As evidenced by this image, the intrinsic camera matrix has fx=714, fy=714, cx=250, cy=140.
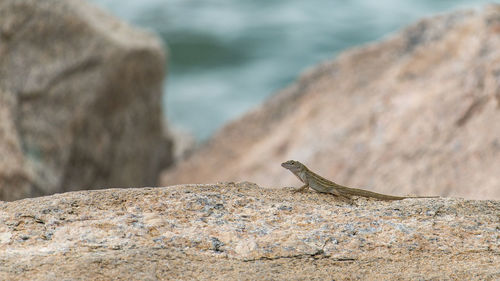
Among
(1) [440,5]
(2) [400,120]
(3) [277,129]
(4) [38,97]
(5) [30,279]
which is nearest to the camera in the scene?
(5) [30,279]

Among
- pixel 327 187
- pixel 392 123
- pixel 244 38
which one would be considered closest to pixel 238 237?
pixel 327 187

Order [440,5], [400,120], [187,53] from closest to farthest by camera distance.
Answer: [400,120] < [187,53] < [440,5]

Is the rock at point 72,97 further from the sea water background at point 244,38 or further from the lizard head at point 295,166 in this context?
the sea water background at point 244,38

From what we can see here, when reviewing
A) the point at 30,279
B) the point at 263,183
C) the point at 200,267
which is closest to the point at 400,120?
the point at 263,183

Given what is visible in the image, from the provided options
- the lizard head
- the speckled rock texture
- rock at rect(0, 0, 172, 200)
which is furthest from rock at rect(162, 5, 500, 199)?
the speckled rock texture

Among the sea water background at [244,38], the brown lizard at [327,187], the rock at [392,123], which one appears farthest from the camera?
the sea water background at [244,38]

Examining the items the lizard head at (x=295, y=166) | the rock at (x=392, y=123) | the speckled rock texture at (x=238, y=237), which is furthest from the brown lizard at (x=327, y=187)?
the rock at (x=392, y=123)

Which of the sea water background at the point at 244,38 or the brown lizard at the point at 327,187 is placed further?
the sea water background at the point at 244,38

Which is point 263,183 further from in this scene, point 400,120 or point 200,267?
point 200,267
